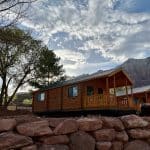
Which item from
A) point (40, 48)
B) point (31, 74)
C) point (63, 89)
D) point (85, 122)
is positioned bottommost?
point (85, 122)

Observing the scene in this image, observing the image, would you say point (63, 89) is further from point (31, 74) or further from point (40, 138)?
point (40, 138)

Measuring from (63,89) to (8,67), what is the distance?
15088mm

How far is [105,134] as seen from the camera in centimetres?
468

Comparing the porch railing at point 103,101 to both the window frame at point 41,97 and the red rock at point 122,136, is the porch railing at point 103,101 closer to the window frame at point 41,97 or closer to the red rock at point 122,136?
the window frame at point 41,97

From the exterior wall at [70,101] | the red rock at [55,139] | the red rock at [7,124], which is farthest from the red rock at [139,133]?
the exterior wall at [70,101]

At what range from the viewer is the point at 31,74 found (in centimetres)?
4009

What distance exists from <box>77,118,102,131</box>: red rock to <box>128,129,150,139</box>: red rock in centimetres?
70

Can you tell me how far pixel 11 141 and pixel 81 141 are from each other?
1.14 meters

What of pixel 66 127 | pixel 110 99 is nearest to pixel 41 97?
pixel 110 99

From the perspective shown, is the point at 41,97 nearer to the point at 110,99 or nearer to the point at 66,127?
the point at 110,99

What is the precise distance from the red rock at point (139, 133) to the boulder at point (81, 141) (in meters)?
0.84

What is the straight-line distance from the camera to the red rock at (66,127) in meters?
4.24

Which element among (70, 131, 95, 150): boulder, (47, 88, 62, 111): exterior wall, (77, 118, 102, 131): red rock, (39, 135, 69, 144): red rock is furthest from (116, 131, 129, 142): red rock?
(47, 88, 62, 111): exterior wall

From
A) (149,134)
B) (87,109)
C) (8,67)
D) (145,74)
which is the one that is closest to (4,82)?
(8,67)
